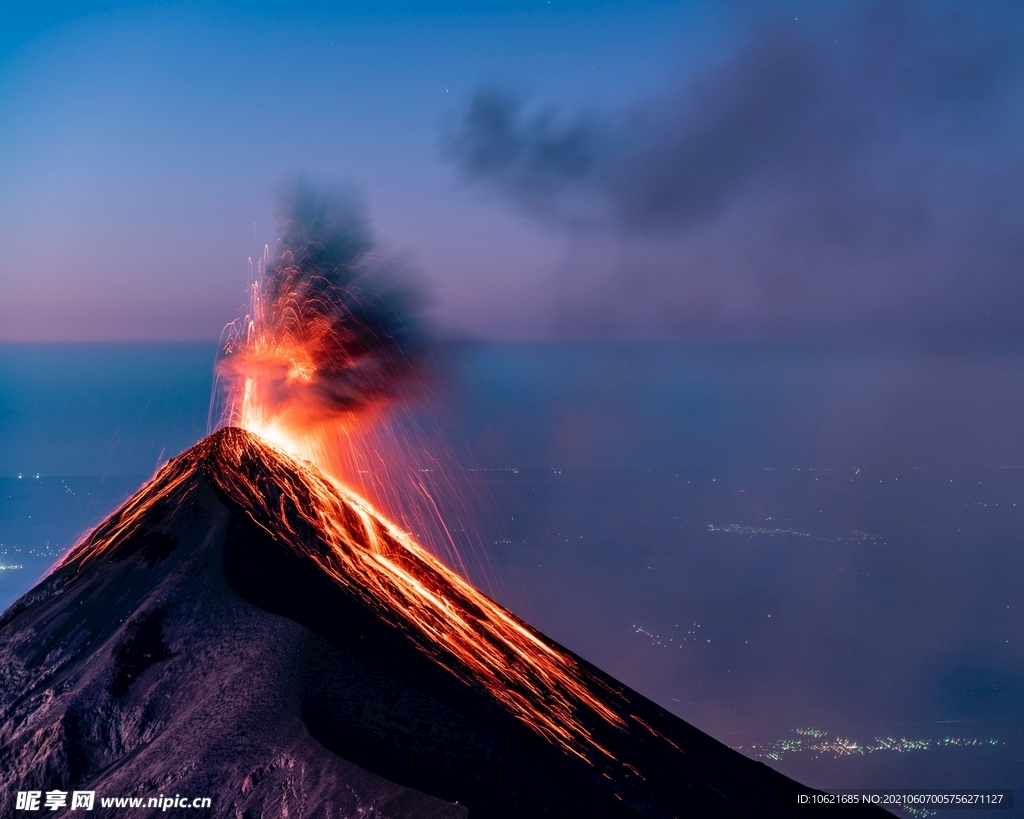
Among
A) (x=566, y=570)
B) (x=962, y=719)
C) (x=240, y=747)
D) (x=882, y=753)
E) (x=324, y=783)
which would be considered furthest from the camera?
(x=566, y=570)

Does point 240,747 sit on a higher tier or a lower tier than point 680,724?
higher

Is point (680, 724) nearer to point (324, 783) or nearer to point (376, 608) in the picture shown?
point (376, 608)

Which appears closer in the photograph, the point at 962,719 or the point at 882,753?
the point at 882,753

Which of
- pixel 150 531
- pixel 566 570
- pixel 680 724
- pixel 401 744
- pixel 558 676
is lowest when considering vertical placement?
pixel 566 570

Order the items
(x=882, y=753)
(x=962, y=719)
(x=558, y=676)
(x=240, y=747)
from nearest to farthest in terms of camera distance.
Result: 1. (x=240, y=747)
2. (x=558, y=676)
3. (x=882, y=753)
4. (x=962, y=719)

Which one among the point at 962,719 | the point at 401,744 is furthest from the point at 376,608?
the point at 962,719

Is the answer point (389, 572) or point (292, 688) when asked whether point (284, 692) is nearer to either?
point (292, 688)
